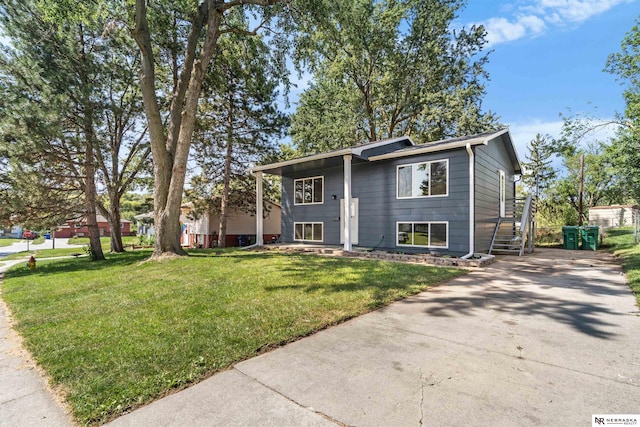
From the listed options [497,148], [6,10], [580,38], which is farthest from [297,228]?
[580,38]

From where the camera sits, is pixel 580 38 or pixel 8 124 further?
pixel 580 38

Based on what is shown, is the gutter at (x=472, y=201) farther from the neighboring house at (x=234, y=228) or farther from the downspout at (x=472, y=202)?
the neighboring house at (x=234, y=228)

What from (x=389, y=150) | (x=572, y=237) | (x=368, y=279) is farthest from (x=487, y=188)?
(x=368, y=279)

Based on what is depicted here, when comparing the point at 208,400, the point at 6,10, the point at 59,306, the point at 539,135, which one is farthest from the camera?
the point at 539,135

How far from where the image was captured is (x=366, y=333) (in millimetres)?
3574

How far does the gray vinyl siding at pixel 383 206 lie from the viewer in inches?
396

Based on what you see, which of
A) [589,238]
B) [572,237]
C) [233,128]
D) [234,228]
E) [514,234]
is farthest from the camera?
[234,228]

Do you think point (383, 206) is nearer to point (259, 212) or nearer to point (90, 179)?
point (259, 212)

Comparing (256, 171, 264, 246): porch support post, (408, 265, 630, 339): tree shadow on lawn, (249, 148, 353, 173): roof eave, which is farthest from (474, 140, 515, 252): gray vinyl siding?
(256, 171, 264, 246): porch support post

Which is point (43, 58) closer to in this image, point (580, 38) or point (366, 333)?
point (366, 333)

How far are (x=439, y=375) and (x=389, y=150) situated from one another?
36.9ft

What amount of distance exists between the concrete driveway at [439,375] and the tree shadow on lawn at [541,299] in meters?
0.04

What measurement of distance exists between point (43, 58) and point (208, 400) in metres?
13.1

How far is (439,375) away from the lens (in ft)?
8.48
